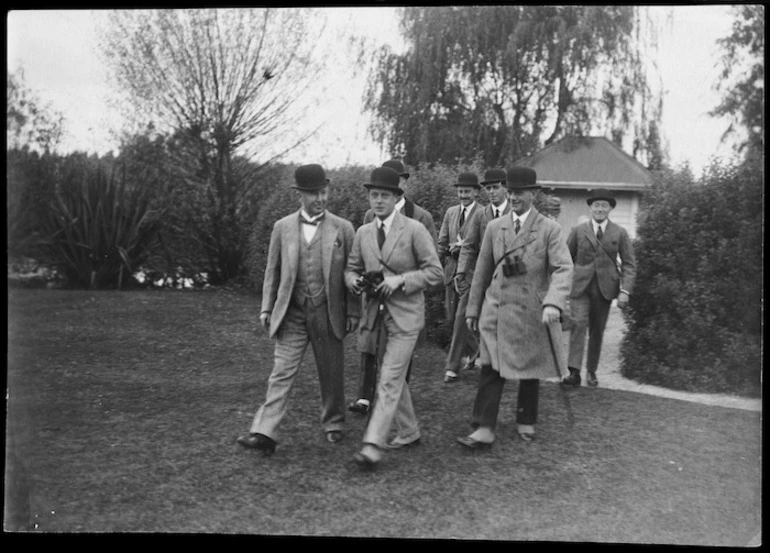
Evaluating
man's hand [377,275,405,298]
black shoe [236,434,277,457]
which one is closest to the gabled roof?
man's hand [377,275,405,298]

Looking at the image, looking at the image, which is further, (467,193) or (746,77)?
(467,193)

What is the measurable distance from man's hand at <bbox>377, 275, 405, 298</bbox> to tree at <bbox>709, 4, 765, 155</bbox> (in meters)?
2.56

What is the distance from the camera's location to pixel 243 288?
11828 millimetres

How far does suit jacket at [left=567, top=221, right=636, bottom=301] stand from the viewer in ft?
23.3

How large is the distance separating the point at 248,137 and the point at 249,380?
18.6ft

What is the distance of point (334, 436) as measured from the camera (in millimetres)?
5406

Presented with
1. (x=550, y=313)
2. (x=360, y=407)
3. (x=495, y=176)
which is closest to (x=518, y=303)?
(x=550, y=313)

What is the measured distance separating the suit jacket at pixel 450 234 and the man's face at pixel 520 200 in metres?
1.72

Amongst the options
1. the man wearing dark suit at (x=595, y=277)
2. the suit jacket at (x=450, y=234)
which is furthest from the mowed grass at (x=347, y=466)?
the suit jacket at (x=450, y=234)

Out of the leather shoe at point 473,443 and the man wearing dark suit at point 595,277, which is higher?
the man wearing dark suit at point 595,277

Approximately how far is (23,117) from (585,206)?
1251cm

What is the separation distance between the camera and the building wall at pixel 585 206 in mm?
15484

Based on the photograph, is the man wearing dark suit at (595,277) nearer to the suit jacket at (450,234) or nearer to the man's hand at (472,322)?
the suit jacket at (450,234)

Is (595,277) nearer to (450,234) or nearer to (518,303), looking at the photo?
(450,234)
